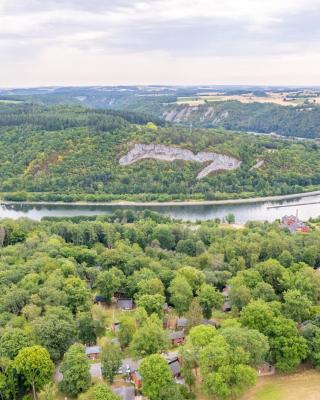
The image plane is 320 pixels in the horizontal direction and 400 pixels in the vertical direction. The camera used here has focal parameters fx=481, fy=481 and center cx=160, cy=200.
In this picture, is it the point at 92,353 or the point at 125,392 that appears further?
the point at 92,353

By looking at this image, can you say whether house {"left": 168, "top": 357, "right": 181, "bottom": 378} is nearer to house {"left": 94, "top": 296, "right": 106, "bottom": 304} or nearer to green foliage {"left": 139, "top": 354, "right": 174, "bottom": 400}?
green foliage {"left": 139, "top": 354, "right": 174, "bottom": 400}

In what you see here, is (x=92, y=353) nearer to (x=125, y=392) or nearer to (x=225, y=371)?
(x=125, y=392)

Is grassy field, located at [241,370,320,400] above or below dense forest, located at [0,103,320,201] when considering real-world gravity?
below

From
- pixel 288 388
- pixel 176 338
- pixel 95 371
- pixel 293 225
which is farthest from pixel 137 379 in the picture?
pixel 293 225

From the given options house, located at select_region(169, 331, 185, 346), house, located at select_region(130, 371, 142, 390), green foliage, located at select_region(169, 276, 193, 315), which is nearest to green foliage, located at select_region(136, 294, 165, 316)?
green foliage, located at select_region(169, 276, 193, 315)

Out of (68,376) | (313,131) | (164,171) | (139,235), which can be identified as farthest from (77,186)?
(313,131)
